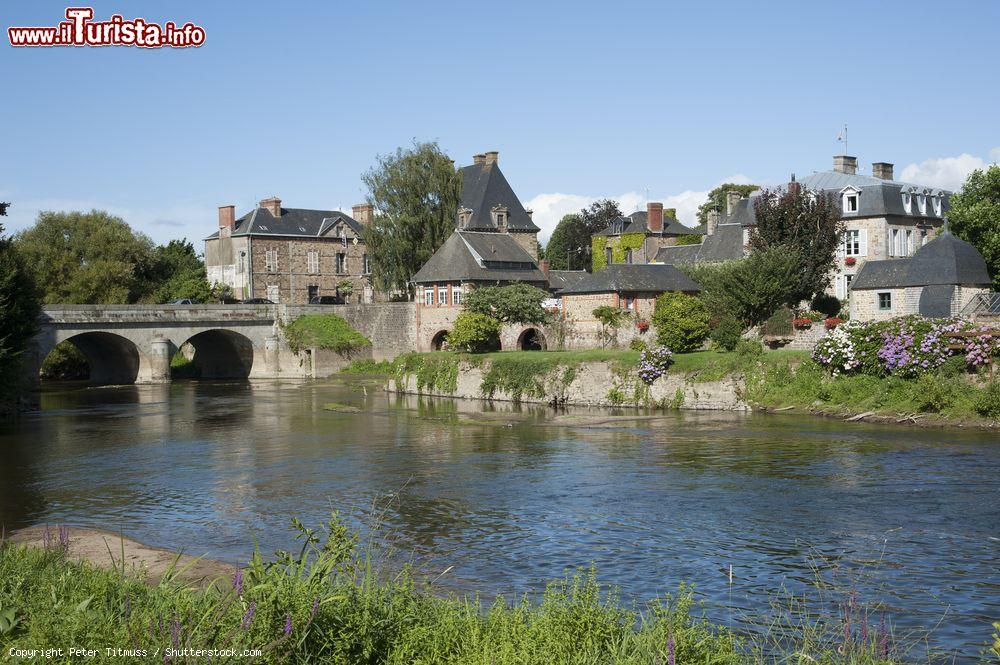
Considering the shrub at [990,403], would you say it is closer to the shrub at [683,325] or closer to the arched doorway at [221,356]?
the shrub at [683,325]

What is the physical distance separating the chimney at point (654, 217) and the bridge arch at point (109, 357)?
35.3 meters

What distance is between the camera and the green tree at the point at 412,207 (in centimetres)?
6122

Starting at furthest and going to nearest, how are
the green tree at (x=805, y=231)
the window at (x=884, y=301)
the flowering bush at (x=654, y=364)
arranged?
the green tree at (x=805, y=231) → the window at (x=884, y=301) → the flowering bush at (x=654, y=364)

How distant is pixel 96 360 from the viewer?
58.8 metres

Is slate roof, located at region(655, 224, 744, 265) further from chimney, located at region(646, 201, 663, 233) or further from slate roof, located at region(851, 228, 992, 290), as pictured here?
slate roof, located at region(851, 228, 992, 290)

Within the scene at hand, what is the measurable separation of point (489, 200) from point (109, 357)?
25600 mm

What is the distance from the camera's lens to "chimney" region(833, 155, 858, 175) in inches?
2274

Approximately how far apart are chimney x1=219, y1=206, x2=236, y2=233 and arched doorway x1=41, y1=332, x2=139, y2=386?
53.6ft

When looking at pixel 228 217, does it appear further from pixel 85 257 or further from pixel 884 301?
pixel 884 301

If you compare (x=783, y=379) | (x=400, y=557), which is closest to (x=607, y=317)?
(x=783, y=379)

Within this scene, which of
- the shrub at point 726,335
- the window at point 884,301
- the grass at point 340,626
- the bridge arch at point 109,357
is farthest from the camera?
the bridge arch at point 109,357

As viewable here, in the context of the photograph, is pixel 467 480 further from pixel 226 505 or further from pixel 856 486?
pixel 856 486

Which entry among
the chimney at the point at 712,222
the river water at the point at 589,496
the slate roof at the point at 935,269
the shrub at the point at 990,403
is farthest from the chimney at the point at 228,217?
the shrub at the point at 990,403

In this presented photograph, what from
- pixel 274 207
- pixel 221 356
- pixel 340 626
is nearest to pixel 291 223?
pixel 274 207
